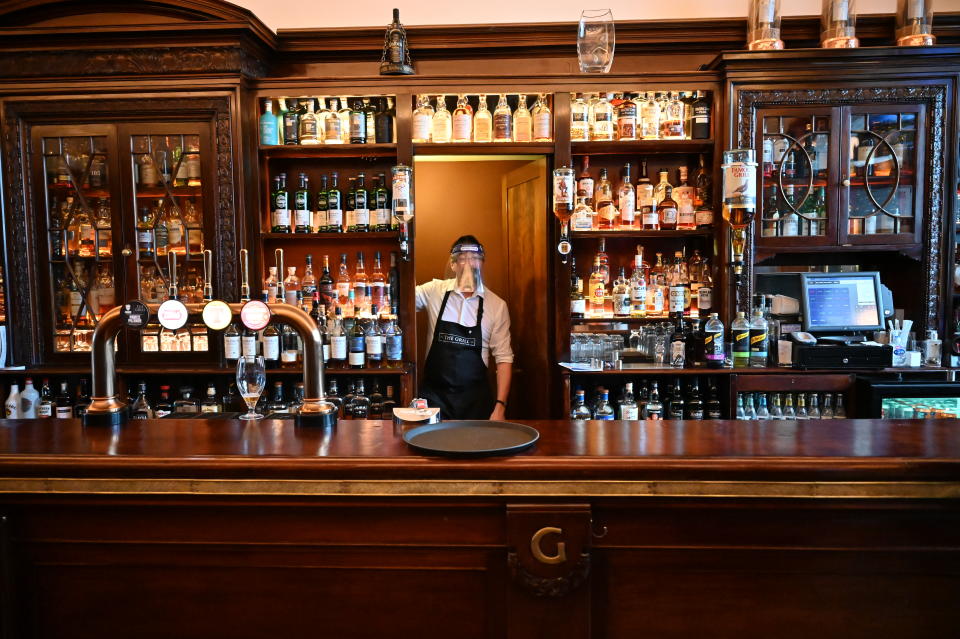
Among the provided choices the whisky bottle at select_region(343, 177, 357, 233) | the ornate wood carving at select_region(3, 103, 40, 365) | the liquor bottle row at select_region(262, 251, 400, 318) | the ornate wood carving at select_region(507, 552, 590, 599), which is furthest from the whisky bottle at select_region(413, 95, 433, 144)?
the ornate wood carving at select_region(507, 552, 590, 599)

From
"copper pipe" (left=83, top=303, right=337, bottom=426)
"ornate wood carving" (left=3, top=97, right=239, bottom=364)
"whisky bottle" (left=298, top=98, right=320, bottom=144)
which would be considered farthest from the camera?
"whisky bottle" (left=298, top=98, right=320, bottom=144)

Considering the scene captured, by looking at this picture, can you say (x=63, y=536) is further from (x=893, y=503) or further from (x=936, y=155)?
(x=936, y=155)

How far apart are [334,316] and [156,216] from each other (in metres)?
1.11

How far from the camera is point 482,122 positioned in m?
3.53

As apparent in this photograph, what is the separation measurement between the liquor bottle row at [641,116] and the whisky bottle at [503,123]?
340 mm

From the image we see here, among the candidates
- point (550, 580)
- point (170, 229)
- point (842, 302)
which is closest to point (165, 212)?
point (170, 229)

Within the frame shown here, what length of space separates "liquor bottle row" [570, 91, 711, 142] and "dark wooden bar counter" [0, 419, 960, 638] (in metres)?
2.37

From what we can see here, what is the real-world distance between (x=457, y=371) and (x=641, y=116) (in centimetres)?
179

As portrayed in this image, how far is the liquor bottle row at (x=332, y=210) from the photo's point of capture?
3.53 metres

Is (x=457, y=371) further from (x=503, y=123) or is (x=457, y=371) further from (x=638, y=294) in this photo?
(x=503, y=123)

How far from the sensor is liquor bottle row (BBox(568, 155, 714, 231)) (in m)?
3.52

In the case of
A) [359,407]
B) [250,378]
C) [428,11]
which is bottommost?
[359,407]

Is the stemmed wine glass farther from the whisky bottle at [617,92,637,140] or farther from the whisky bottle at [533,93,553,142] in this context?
the whisky bottle at [617,92,637,140]

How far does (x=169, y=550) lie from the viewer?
148 cm
